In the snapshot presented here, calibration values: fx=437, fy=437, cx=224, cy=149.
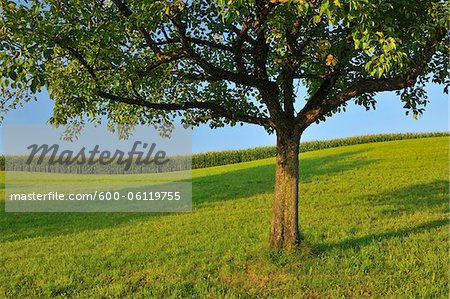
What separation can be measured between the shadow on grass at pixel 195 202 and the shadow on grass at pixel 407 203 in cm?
751

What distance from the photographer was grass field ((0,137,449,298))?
34.0 ft

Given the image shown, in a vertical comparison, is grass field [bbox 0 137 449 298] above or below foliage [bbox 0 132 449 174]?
below

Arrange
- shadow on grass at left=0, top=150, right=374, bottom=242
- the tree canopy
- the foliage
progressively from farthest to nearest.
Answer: the foliage < shadow on grass at left=0, top=150, right=374, bottom=242 < the tree canopy

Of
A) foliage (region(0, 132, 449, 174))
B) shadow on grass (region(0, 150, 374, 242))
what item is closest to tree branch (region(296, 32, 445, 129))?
shadow on grass (region(0, 150, 374, 242))

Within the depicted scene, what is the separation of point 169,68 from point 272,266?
256 inches

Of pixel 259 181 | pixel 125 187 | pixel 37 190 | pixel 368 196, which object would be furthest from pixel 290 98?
pixel 37 190

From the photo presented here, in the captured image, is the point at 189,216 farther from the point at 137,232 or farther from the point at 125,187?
the point at 125,187

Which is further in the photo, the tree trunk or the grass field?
the tree trunk

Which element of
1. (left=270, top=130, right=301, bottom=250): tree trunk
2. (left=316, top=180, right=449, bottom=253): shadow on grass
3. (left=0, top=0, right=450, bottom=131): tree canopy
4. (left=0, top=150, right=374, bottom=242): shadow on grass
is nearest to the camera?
(left=0, top=0, right=450, bottom=131): tree canopy

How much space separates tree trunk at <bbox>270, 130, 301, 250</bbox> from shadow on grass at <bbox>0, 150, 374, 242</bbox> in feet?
35.4

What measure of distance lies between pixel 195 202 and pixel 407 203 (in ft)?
37.5

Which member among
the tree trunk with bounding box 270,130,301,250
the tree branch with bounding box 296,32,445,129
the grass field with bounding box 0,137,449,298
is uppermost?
the tree branch with bounding box 296,32,445,129

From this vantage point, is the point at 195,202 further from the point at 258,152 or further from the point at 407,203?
the point at 258,152

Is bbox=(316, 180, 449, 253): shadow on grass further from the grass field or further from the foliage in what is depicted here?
the foliage
